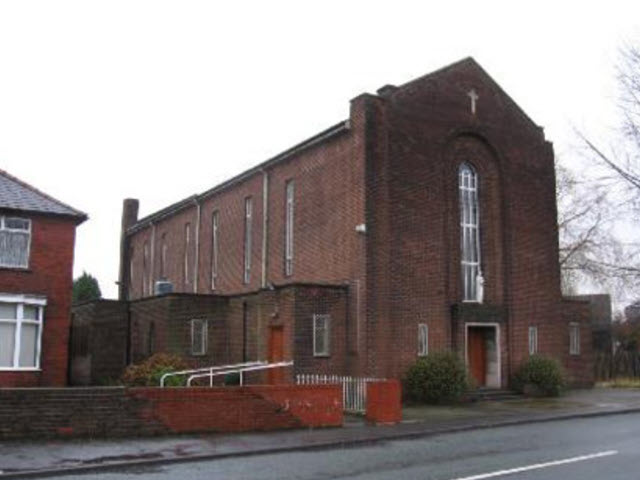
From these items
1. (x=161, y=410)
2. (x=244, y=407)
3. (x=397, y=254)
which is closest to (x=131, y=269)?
(x=397, y=254)

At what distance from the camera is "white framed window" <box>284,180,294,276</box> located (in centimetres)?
2898

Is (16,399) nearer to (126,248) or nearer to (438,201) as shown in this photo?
(438,201)

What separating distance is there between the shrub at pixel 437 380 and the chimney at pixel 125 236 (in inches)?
1039

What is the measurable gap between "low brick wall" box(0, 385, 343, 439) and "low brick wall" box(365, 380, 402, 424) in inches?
41.1

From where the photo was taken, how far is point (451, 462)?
1248 cm

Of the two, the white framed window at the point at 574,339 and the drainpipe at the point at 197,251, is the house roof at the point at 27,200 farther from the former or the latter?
the white framed window at the point at 574,339

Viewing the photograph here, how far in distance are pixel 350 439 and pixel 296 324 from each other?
8.10 m

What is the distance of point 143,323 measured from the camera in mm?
29938

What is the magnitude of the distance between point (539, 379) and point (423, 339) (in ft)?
15.1

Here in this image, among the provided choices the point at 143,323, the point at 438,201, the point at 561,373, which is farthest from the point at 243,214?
the point at 561,373

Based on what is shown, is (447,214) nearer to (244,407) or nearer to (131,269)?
(244,407)

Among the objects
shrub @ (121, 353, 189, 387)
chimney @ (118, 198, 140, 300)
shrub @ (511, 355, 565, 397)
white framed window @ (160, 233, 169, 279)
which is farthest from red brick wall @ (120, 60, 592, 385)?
chimney @ (118, 198, 140, 300)

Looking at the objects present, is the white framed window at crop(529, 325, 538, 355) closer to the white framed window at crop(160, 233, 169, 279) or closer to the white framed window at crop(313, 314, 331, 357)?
the white framed window at crop(313, 314, 331, 357)

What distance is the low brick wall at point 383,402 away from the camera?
60.8 ft
